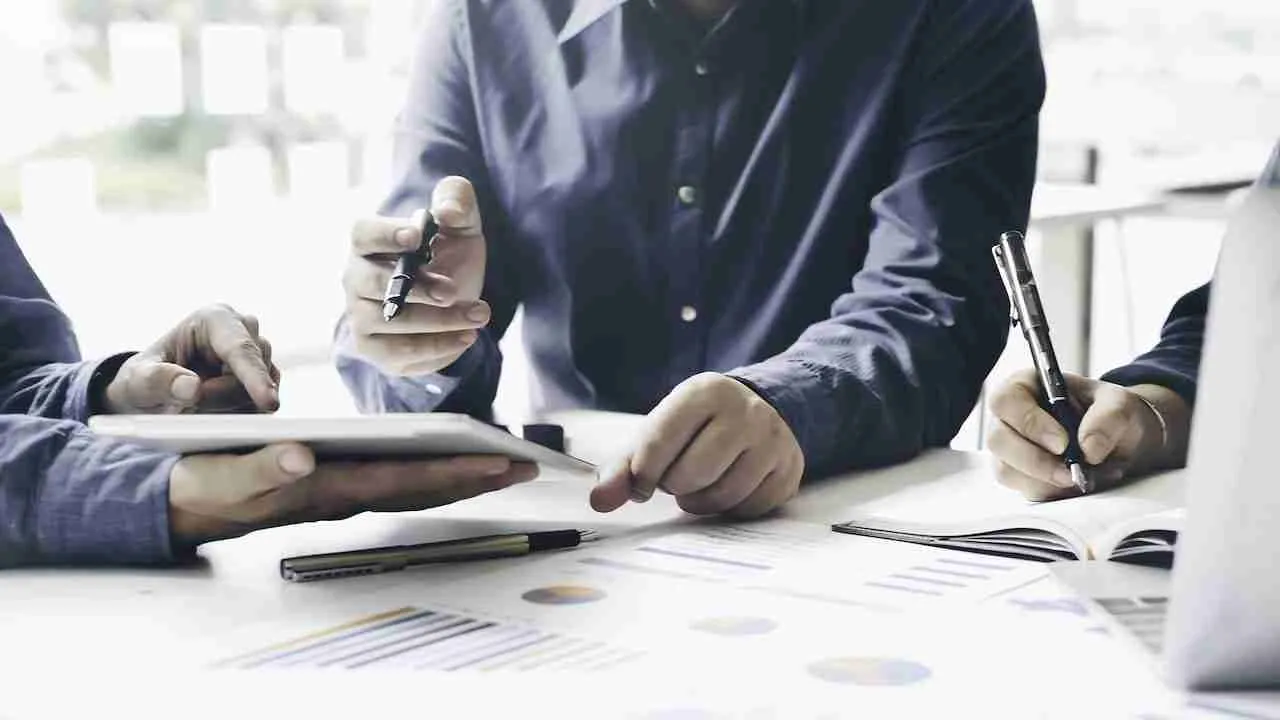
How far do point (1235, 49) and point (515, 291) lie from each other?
298cm

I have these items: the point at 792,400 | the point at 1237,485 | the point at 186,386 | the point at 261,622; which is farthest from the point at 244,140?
the point at 1237,485

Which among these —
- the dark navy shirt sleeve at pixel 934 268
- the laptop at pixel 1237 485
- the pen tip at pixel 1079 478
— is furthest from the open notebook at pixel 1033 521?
the laptop at pixel 1237 485

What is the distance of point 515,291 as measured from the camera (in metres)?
1.75

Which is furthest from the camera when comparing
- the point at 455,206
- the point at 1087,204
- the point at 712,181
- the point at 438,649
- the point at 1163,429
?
the point at 1087,204

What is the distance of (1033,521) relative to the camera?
0.94 metres

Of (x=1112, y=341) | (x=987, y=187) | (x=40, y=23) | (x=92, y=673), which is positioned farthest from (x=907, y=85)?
(x=1112, y=341)

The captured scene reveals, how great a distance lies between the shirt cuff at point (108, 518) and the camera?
933mm

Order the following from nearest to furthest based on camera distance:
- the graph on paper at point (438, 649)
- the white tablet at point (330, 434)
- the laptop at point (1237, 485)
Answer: the laptop at point (1237, 485) < the graph on paper at point (438, 649) < the white tablet at point (330, 434)

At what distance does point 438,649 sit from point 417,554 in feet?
0.58

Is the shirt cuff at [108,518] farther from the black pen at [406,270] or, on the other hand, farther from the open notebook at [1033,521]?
the open notebook at [1033,521]

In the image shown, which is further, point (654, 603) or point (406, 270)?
point (406, 270)

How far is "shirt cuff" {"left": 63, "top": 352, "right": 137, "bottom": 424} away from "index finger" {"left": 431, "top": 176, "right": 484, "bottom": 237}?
0.98 feet

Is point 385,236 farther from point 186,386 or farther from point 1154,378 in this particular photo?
point 1154,378

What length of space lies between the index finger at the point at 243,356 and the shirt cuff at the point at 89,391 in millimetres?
85
